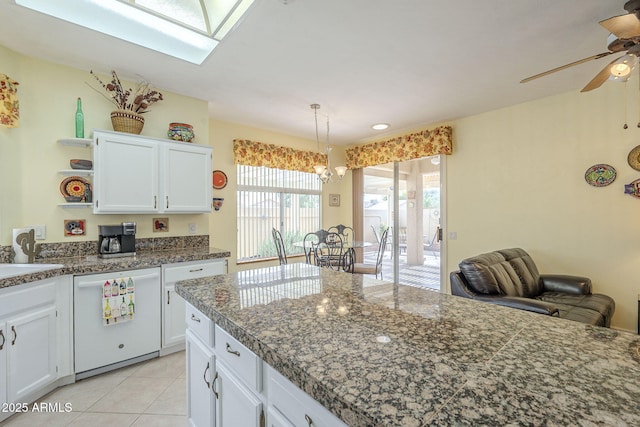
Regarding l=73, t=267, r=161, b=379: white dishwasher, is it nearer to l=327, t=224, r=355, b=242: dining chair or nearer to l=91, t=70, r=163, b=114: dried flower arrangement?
l=91, t=70, r=163, b=114: dried flower arrangement

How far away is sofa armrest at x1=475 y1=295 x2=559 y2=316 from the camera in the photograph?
206 cm

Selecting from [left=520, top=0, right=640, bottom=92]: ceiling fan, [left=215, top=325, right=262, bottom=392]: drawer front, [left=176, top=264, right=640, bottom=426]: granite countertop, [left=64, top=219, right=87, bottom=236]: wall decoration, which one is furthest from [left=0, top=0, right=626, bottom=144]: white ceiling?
[left=215, top=325, right=262, bottom=392]: drawer front

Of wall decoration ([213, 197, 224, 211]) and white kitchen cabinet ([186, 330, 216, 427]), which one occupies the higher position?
wall decoration ([213, 197, 224, 211])

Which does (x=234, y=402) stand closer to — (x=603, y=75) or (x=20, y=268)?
(x=20, y=268)

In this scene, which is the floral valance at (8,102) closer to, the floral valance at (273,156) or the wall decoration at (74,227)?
the wall decoration at (74,227)

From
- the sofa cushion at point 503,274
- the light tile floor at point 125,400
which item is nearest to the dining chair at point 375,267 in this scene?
the sofa cushion at point 503,274

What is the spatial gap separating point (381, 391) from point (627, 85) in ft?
13.0

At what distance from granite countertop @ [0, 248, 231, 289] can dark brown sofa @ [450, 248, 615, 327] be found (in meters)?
2.36

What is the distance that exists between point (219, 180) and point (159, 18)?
2.03 m

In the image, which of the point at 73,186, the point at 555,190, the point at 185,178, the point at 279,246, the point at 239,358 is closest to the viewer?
the point at 239,358

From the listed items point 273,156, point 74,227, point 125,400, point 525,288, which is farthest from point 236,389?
point 273,156

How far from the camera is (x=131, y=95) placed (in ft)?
9.45

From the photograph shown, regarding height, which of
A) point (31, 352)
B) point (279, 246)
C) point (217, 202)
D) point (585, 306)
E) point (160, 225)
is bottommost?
point (31, 352)

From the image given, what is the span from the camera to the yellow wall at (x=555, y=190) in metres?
2.88
